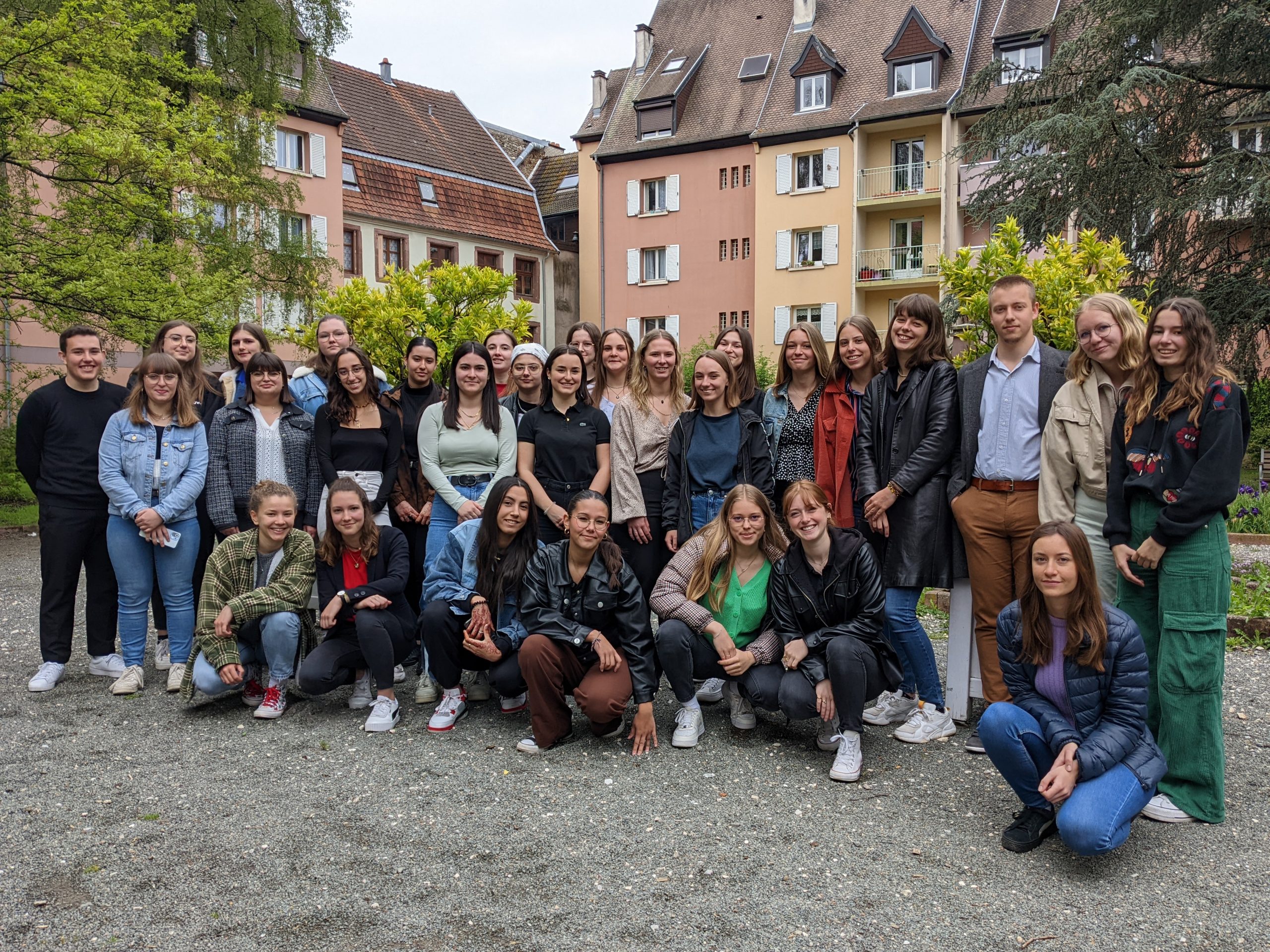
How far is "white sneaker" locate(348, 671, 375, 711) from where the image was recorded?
5.38 m

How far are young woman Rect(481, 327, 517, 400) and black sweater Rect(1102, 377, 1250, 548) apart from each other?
400 cm

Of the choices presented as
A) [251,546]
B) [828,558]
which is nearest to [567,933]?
[828,558]

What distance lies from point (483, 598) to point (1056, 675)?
→ 2.75m

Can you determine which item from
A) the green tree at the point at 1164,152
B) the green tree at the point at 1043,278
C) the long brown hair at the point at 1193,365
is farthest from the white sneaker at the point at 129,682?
the green tree at the point at 1164,152

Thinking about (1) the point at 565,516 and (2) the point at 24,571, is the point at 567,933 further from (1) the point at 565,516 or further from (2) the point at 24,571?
(2) the point at 24,571

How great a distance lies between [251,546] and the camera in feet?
17.7

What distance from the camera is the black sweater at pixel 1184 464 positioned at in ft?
12.2

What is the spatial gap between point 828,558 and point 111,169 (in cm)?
1204

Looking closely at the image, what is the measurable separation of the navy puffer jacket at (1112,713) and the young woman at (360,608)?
3.22 metres

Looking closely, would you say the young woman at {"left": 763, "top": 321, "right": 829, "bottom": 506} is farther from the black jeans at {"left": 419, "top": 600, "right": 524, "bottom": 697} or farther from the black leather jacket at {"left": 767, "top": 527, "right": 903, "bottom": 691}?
the black jeans at {"left": 419, "top": 600, "right": 524, "bottom": 697}

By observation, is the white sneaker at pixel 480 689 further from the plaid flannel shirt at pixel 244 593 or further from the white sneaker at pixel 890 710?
the white sneaker at pixel 890 710

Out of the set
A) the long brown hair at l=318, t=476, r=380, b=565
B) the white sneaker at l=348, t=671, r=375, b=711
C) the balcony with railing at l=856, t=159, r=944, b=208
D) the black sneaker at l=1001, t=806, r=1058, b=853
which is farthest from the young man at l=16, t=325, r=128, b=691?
the balcony with railing at l=856, t=159, r=944, b=208

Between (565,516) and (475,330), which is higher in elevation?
(475,330)

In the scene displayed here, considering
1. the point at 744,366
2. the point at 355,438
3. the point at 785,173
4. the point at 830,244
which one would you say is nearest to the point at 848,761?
the point at 744,366
